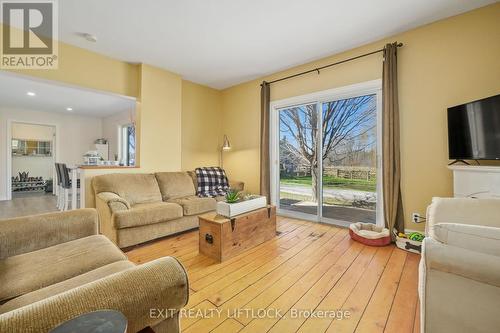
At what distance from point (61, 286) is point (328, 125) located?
11.2 feet

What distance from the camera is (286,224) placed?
334 centimetres

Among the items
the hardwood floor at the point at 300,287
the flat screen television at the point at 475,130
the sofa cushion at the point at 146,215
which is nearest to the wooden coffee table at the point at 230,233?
the hardwood floor at the point at 300,287

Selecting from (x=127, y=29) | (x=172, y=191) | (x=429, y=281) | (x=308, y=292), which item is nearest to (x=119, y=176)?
(x=172, y=191)

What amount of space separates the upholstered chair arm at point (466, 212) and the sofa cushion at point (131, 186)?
3.17 metres

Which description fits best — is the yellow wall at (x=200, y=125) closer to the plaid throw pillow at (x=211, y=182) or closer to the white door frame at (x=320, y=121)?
the plaid throw pillow at (x=211, y=182)

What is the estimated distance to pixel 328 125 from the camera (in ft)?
11.0

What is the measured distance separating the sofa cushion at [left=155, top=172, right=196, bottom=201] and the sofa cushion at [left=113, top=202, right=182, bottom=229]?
1.85ft

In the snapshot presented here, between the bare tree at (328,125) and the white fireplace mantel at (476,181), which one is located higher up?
the bare tree at (328,125)

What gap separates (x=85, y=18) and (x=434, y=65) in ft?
12.9

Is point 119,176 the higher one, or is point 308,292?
point 119,176

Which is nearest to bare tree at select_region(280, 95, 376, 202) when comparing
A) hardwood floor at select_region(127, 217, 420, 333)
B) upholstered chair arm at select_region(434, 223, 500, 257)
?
hardwood floor at select_region(127, 217, 420, 333)

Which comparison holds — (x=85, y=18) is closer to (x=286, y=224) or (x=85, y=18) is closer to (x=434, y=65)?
(x=286, y=224)

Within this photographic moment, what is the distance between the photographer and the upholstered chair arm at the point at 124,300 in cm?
58

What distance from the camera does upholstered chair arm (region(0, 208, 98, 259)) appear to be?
138cm
